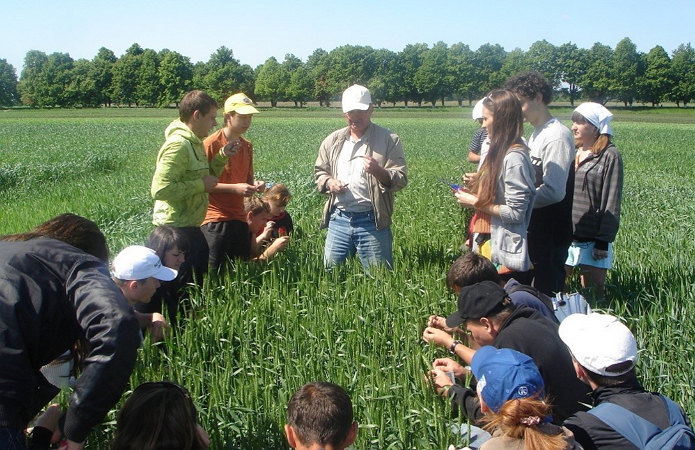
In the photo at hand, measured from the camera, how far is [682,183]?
13.9 metres

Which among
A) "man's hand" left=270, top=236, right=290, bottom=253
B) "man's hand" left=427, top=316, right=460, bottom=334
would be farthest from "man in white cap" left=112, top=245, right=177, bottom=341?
"man's hand" left=270, top=236, right=290, bottom=253

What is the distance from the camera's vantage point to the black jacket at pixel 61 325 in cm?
199

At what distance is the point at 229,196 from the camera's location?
16.1 ft

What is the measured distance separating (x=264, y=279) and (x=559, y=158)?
220cm

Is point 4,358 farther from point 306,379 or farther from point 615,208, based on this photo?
point 615,208

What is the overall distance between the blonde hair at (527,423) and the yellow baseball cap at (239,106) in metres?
3.41

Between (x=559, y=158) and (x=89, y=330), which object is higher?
(x=559, y=158)

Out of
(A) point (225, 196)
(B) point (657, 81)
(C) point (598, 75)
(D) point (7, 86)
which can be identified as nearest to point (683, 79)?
(B) point (657, 81)

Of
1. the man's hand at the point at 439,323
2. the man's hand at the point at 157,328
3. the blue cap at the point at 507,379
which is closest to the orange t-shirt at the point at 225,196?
the man's hand at the point at 157,328

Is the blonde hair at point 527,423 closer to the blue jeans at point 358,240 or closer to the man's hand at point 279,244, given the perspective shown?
the blue jeans at point 358,240

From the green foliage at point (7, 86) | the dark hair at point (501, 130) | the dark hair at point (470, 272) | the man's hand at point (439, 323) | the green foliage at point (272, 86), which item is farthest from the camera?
the green foliage at point (272, 86)

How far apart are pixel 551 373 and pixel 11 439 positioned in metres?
2.12

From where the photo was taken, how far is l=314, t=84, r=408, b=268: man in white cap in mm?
4664

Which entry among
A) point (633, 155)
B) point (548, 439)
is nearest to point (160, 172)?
point (548, 439)
